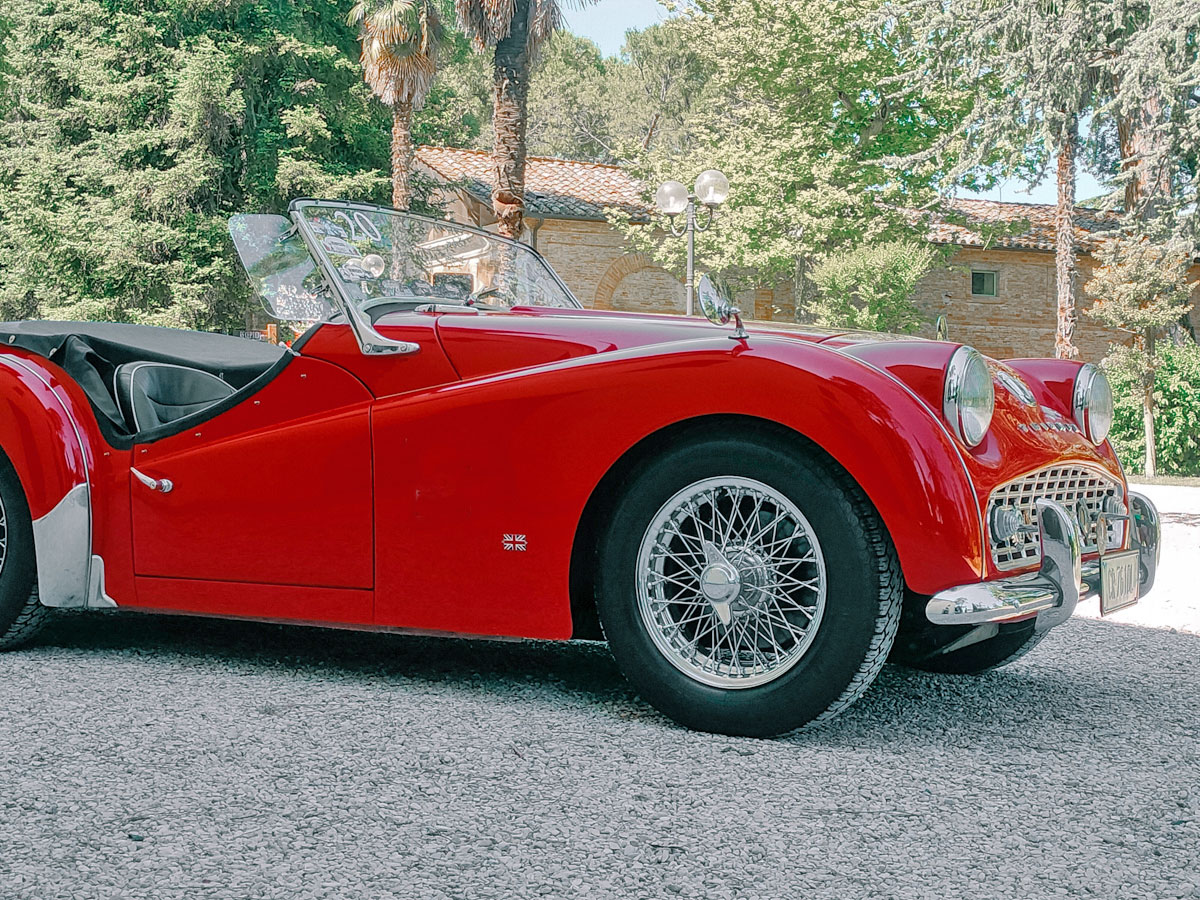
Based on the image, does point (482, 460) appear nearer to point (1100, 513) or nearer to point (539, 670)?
point (539, 670)

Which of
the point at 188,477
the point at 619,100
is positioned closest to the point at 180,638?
the point at 188,477

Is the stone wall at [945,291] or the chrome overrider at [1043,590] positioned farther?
the stone wall at [945,291]

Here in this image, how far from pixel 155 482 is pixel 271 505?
0.48 metres

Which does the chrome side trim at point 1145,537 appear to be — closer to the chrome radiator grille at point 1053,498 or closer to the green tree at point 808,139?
the chrome radiator grille at point 1053,498

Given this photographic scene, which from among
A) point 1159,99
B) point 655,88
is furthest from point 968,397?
point 655,88

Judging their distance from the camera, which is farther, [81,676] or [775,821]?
[81,676]

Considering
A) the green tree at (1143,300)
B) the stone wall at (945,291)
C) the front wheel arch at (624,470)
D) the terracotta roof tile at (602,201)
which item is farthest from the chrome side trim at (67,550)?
the stone wall at (945,291)

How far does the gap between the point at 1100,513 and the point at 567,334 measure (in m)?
1.62

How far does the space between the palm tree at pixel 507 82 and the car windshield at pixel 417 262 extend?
40.6 feet

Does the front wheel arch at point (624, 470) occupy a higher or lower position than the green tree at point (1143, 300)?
lower

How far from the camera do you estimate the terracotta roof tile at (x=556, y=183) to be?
2909 centimetres

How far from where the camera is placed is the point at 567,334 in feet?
11.0

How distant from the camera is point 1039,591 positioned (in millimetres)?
2793

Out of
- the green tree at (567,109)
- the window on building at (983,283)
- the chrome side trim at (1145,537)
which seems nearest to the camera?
the chrome side trim at (1145,537)
